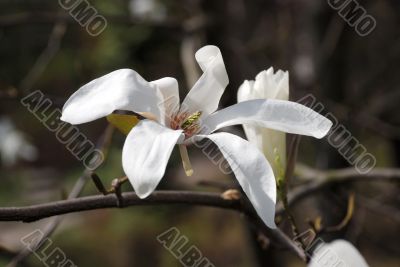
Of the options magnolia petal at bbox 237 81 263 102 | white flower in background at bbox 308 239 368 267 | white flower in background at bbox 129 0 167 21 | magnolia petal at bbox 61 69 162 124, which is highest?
white flower in background at bbox 129 0 167 21

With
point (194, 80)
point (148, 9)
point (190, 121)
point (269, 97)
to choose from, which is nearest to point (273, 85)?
point (269, 97)

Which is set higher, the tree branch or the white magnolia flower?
the white magnolia flower

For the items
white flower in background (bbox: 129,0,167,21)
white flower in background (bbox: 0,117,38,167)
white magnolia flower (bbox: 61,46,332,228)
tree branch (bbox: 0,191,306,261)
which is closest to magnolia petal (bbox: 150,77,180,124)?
white magnolia flower (bbox: 61,46,332,228)

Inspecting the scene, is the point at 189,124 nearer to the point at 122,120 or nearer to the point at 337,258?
the point at 122,120

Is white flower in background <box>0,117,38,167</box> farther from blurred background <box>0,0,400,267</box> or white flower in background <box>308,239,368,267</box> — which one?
white flower in background <box>308,239,368,267</box>

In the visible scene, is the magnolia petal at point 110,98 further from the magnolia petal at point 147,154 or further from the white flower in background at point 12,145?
the white flower in background at point 12,145

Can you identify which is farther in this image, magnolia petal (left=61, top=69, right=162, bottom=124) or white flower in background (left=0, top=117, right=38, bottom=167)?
white flower in background (left=0, top=117, right=38, bottom=167)

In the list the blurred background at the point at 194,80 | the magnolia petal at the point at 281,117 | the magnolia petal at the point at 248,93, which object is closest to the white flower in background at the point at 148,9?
the blurred background at the point at 194,80

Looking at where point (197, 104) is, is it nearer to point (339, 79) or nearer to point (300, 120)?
point (300, 120)
